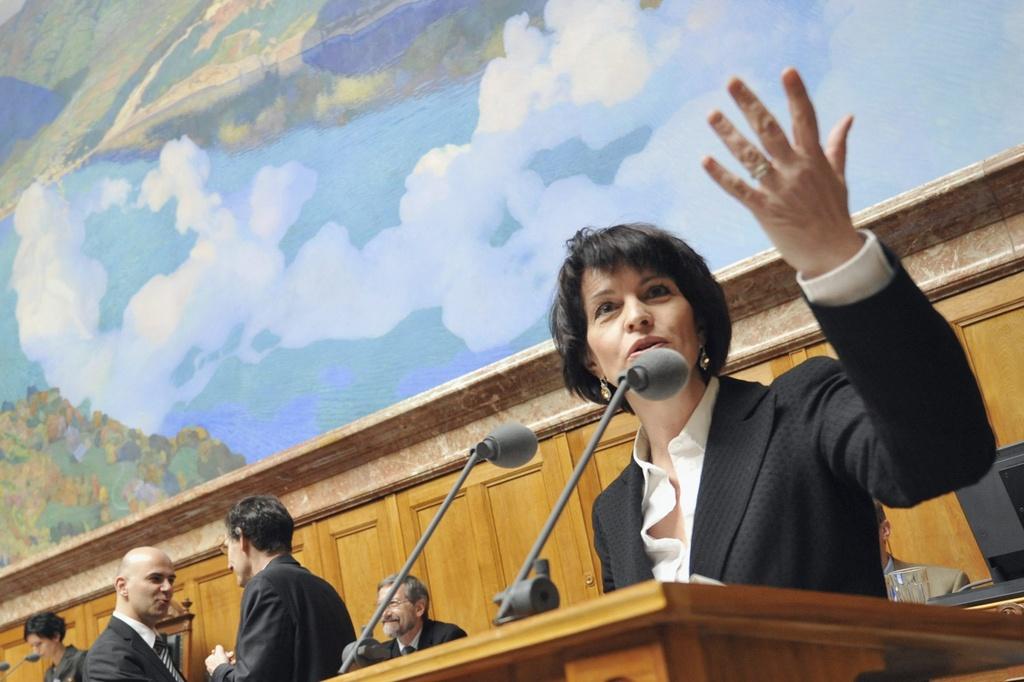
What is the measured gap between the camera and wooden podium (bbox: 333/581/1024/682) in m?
1.20

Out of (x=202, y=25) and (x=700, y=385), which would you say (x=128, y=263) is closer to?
(x=202, y=25)

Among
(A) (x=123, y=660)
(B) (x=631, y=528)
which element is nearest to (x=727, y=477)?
(B) (x=631, y=528)

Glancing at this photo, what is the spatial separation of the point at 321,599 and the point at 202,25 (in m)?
6.59

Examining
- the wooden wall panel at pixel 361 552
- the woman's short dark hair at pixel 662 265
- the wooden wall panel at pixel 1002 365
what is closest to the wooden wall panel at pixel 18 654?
the wooden wall panel at pixel 361 552

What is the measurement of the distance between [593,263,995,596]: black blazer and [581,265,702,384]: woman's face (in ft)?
0.49

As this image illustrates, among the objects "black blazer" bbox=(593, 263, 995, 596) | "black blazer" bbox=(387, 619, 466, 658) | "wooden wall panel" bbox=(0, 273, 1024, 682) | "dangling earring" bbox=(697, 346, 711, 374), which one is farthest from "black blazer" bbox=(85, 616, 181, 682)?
"dangling earring" bbox=(697, 346, 711, 374)

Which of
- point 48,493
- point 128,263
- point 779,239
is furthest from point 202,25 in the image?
point 779,239

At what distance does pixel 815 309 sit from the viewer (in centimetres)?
157

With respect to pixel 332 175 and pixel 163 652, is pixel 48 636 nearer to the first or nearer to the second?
pixel 163 652

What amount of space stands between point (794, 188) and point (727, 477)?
0.67 metres

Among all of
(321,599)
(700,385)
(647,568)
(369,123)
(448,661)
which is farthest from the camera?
(369,123)

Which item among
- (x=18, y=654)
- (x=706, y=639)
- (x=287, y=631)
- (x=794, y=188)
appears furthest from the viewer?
(x=18, y=654)

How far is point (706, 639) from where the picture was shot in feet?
4.21

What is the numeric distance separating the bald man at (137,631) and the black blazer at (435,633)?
125 cm
